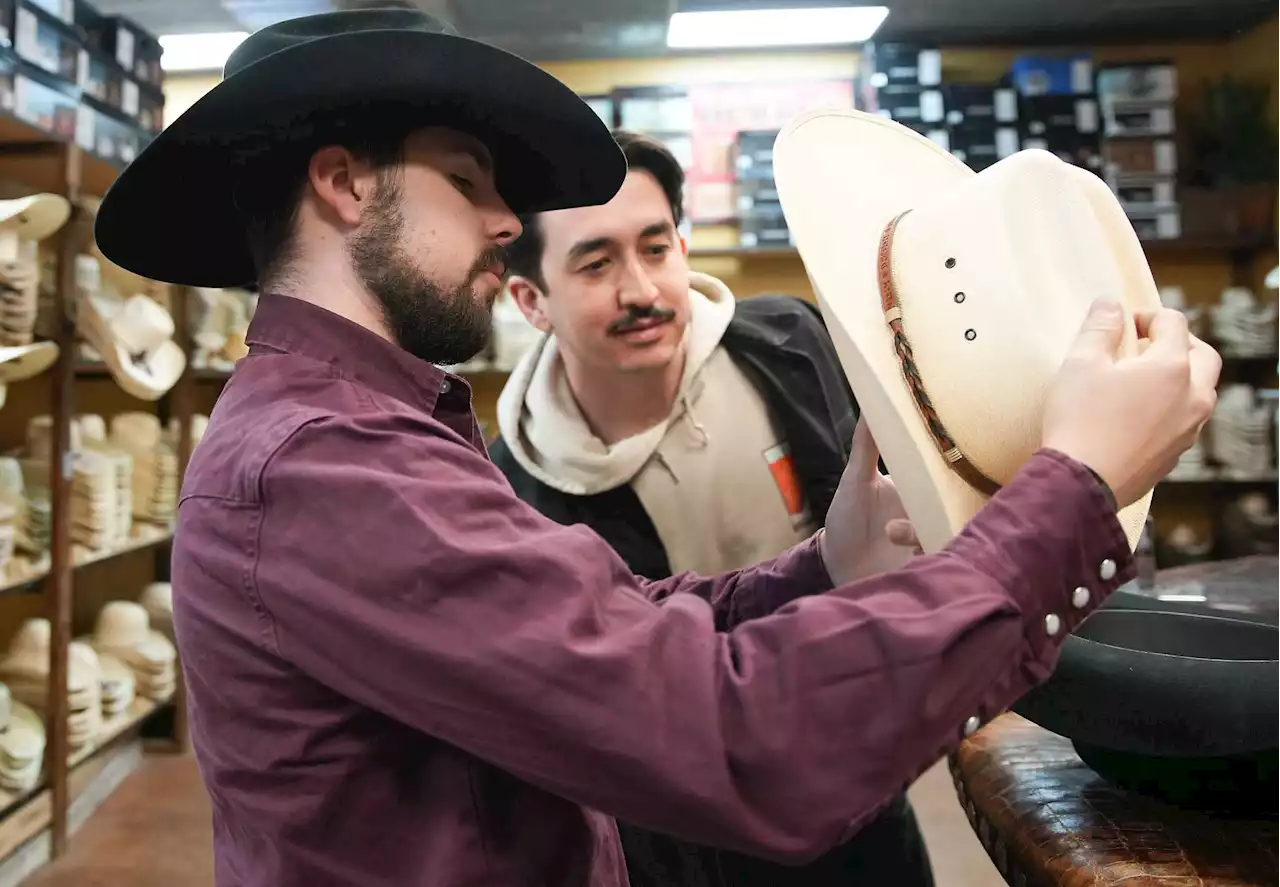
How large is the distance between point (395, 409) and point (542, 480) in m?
0.82

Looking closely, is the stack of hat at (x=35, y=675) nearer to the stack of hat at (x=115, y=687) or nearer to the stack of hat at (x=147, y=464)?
the stack of hat at (x=115, y=687)

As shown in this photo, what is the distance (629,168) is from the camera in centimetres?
153

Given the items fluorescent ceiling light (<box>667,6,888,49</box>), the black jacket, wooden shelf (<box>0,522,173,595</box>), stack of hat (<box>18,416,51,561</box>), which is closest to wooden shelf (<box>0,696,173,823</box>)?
wooden shelf (<box>0,522,173,595</box>)

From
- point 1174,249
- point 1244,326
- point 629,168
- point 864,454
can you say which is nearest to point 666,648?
point 864,454

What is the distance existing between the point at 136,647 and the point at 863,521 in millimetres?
2677

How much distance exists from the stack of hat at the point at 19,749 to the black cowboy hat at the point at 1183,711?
235cm

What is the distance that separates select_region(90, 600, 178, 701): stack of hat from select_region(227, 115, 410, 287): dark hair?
8.04 feet

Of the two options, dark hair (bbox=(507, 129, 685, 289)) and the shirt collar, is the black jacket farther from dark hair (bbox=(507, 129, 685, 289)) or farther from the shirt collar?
the shirt collar

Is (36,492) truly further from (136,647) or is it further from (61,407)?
(136,647)

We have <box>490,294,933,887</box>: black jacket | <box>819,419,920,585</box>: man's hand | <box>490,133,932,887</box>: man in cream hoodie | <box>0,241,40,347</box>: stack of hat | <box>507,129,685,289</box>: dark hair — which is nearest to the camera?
<box>819,419,920,585</box>: man's hand

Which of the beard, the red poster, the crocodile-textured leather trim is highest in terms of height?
the red poster

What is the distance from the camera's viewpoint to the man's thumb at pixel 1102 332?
2.00ft

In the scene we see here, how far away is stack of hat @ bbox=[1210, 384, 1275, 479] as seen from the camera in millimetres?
3434

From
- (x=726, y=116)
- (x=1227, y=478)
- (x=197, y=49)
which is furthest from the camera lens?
(x=726, y=116)
